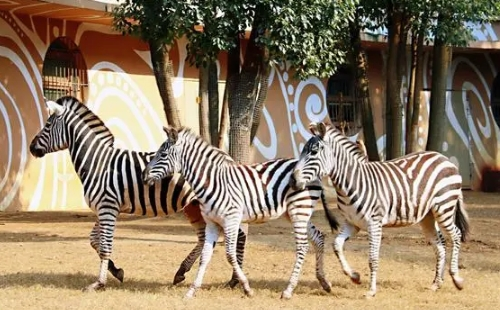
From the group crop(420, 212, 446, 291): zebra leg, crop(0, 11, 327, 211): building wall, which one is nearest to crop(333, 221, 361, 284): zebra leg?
crop(420, 212, 446, 291): zebra leg

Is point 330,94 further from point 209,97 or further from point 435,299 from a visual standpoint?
point 435,299

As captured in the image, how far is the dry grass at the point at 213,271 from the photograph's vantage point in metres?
8.09

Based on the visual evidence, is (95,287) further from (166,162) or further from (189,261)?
(166,162)

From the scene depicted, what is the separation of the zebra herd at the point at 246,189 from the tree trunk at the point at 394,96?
596cm

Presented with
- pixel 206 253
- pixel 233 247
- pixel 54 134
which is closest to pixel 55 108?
pixel 54 134

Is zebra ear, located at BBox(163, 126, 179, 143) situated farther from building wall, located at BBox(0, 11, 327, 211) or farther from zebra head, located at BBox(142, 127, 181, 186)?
building wall, located at BBox(0, 11, 327, 211)

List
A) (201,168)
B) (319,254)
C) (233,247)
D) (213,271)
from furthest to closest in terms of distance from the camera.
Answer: (213,271), (319,254), (201,168), (233,247)

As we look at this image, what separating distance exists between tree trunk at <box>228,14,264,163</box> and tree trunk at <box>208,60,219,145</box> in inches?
36.4

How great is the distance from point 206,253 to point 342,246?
1344mm

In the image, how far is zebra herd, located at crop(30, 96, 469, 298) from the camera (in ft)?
27.7

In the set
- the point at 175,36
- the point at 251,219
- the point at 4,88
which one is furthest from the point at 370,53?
the point at 251,219

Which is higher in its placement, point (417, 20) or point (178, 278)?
point (417, 20)

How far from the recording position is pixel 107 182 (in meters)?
9.02

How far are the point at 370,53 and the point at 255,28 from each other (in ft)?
39.3
